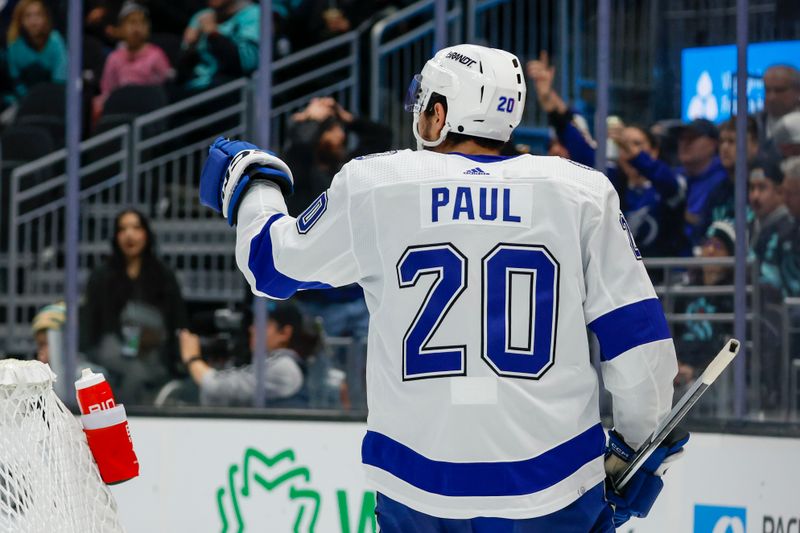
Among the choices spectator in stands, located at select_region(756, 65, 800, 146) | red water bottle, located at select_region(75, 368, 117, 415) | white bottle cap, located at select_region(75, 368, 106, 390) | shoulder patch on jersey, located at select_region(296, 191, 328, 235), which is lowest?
red water bottle, located at select_region(75, 368, 117, 415)

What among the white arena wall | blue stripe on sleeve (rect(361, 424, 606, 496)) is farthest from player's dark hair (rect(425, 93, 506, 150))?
the white arena wall

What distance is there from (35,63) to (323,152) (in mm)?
1416

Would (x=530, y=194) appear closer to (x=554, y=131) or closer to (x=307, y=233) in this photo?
(x=307, y=233)

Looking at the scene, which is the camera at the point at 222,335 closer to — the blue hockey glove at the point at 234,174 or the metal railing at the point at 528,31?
the metal railing at the point at 528,31

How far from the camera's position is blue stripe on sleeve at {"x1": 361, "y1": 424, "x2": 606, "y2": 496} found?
6.89 feet

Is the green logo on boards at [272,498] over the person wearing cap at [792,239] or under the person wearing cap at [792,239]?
under

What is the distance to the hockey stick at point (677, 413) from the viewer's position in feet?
7.04

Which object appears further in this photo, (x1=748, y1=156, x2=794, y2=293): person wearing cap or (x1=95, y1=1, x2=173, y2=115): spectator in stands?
(x1=95, y1=1, x2=173, y2=115): spectator in stands

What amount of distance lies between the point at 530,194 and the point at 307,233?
36cm

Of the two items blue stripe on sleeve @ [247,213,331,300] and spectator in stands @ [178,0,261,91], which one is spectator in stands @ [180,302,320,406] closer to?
spectator in stands @ [178,0,261,91]

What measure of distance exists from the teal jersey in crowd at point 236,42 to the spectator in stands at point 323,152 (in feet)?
1.45

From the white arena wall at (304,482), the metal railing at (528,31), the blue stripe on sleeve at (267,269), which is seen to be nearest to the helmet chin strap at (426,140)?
the blue stripe on sleeve at (267,269)

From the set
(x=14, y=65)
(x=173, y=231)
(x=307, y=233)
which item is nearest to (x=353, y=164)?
(x=307, y=233)

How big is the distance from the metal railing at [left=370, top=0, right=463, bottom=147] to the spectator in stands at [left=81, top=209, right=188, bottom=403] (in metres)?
0.89
